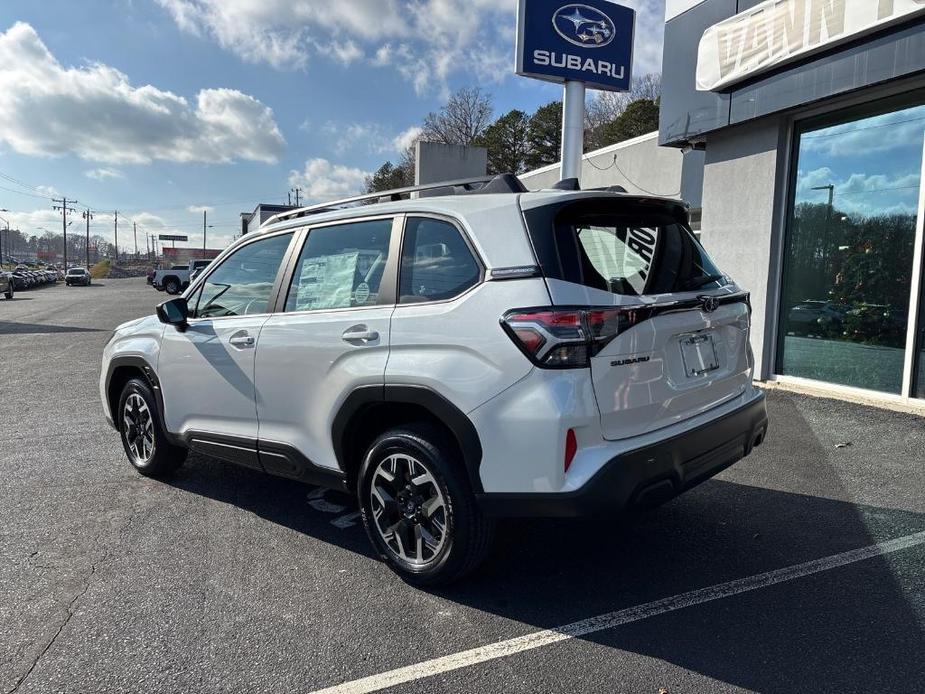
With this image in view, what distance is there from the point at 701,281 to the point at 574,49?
974cm

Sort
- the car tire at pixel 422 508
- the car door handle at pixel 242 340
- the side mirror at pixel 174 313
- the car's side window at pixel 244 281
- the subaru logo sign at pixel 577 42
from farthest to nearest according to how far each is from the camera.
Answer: the subaru logo sign at pixel 577 42, the side mirror at pixel 174 313, the car's side window at pixel 244 281, the car door handle at pixel 242 340, the car tire at pixel 422 508

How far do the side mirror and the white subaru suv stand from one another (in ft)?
1.20

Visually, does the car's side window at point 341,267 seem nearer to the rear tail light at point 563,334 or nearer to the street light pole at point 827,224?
the rear tail light at point 563,334

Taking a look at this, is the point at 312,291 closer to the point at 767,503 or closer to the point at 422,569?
the point at 422,569

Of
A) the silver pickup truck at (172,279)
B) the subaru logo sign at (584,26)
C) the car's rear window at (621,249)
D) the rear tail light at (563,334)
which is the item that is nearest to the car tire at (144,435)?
the rear tail light at (563,334)

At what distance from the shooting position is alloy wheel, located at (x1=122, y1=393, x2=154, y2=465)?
16.0 ft

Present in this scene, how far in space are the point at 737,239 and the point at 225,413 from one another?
7.24m

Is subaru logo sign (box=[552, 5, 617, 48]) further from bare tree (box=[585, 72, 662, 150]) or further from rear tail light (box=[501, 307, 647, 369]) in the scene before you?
bare tree (box=[585, 72, 662, 150])

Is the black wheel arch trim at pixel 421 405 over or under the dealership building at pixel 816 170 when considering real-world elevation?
under

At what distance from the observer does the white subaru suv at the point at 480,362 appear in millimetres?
2725

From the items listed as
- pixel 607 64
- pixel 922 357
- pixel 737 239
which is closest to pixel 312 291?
pixel 922 357

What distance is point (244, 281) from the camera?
428cm

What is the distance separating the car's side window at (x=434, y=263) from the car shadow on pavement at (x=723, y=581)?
1.30 meters

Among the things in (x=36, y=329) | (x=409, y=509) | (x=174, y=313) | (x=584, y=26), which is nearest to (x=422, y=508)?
(x=409, y=509)
